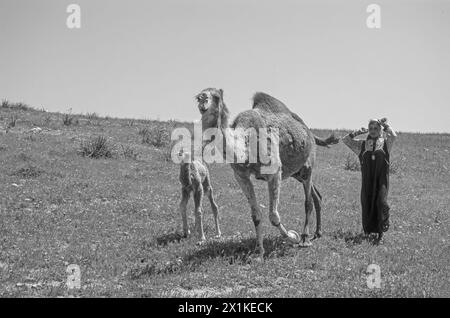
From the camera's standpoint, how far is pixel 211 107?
8.76m

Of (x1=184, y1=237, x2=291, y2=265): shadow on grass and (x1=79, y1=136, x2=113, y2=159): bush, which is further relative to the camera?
(x1=79, y1=136, x2=113, y2=159): bush

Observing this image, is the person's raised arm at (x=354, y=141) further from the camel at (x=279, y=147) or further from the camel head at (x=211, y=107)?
the camel head at (x=211, y=107)

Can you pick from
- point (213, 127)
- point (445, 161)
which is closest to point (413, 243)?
point (213, 127)

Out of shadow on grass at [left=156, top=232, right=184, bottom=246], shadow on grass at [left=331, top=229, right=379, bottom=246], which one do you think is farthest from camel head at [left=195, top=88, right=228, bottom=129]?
shadow on grass at [left=331, top=229, right=379, bottom=246]

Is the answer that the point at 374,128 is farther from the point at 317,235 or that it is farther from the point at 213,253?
the point at 213,253

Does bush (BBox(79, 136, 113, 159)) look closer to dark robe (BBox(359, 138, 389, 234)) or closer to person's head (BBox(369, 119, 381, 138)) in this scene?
dark robe (BBox(359, 138, 389, 234))

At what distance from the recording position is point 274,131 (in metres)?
10.3

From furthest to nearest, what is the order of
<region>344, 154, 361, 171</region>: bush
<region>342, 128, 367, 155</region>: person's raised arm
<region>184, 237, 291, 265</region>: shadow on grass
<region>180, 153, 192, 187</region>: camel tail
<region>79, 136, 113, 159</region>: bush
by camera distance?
<region>344, 154, 361, 171</region>: bush, <region>79, 136, 113, 159</region>: bush, <region>342, 128, 367, 155</region>: person's raised arm, <region>180, 153, 192, 187</region>: camel tail, <region>184, 237, 291, 265</region>: shadow on grass

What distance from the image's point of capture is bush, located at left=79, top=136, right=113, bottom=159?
20719 mm

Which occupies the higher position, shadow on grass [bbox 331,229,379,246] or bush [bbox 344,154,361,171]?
bush [bbox 344,154,361,171]

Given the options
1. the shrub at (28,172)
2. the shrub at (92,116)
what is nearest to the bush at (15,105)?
the shrub at (92,116)

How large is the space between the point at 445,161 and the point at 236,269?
2408 centimetres

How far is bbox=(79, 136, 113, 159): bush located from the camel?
36.0 feet

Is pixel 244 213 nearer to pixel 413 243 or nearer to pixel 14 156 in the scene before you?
pixel 413 243
